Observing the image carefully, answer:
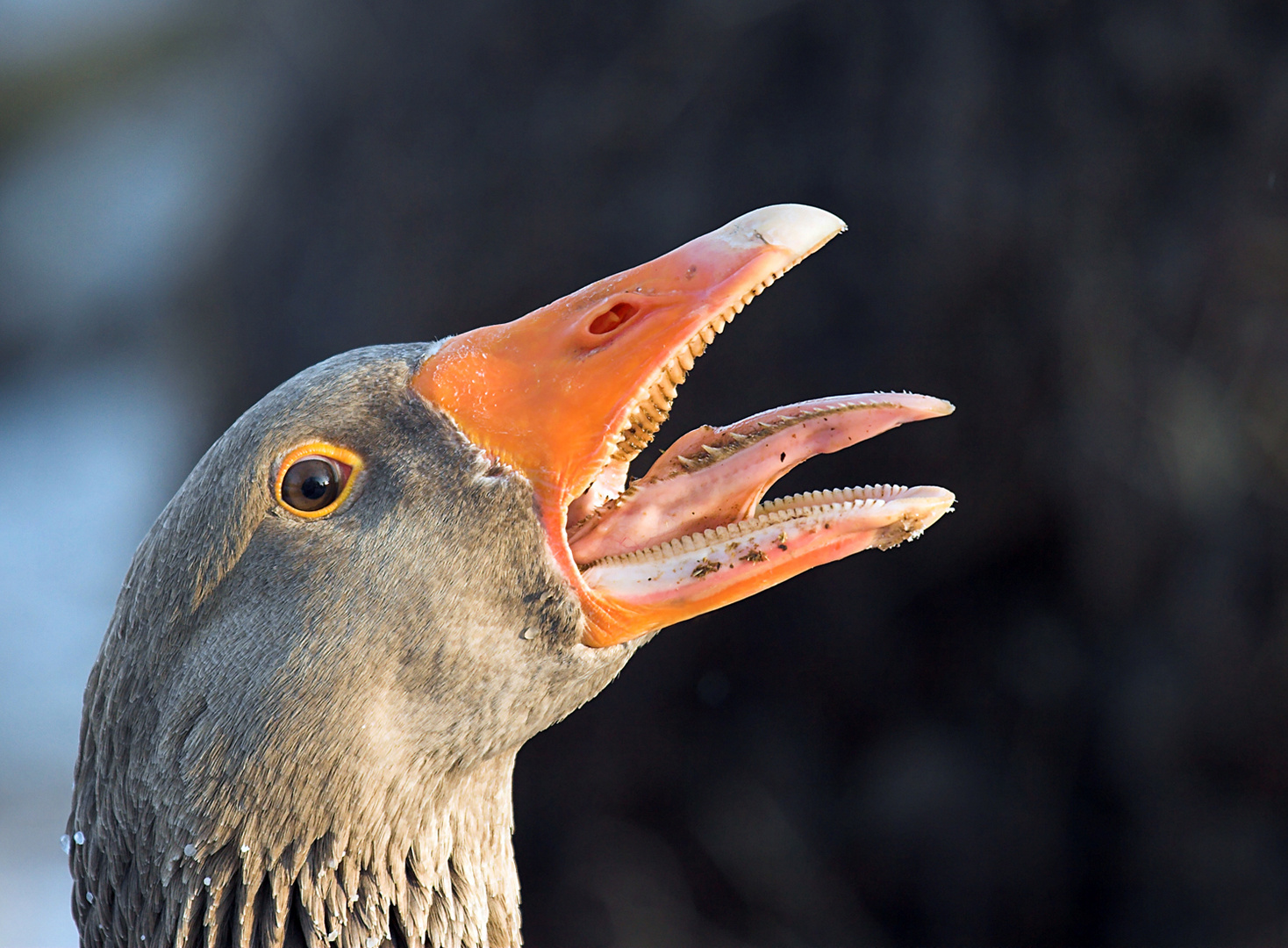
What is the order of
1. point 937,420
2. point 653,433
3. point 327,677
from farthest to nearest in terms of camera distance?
1. point 937,420
2. point 653,433
3. point 327,677

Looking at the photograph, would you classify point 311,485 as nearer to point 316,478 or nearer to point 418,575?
point 316,478

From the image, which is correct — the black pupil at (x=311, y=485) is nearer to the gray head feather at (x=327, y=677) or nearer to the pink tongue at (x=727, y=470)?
the gray head feather at (x=327, y=677)

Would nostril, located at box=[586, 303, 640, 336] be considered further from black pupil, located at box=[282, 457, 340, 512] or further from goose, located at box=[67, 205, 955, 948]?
black pupil, located at box=[282, 457, 340, 512]

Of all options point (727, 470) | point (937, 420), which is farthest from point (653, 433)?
point (937, 420)

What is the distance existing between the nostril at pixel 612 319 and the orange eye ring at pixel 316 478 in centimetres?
57

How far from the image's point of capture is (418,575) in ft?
7.82

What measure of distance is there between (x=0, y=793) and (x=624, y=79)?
554 centimetres

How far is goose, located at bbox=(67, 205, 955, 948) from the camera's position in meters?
2.36

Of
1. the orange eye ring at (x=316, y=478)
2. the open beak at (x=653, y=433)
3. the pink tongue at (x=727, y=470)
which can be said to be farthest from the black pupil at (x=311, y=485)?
the pink tongue at (x=727, y=470)

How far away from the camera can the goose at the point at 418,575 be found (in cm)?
236

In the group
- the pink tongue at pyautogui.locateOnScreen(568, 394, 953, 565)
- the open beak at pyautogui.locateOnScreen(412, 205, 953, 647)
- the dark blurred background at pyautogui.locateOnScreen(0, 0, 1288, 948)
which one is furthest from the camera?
the dark blurred background at pyautogui.locateOnScreen(0, 0, 1288, 948)

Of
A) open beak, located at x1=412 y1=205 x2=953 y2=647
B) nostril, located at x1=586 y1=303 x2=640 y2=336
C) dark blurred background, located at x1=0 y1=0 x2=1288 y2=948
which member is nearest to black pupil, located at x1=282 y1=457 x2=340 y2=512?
open beak, located at x1=412 y1=205 x2=953 y2=647

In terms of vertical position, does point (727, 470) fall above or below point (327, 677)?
above

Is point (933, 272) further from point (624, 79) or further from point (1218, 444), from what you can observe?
point (624, 79)
